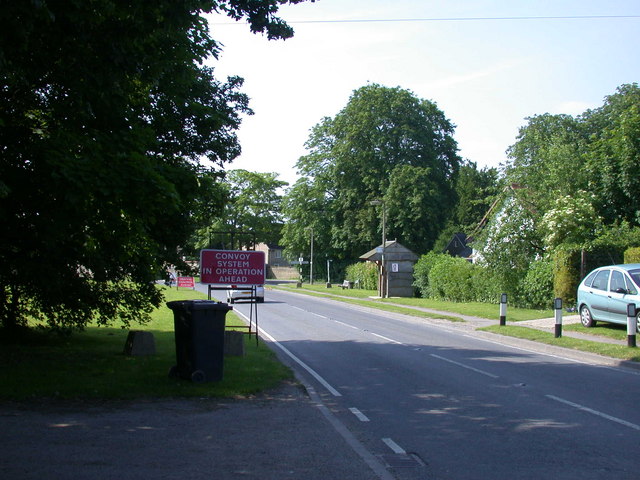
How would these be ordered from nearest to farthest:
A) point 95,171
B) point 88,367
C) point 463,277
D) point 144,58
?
point 95,171 → point 144,58 → point 88,367 → point 463,277

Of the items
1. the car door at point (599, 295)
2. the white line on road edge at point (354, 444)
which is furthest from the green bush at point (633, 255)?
the white line on road edge at point (354, 444)

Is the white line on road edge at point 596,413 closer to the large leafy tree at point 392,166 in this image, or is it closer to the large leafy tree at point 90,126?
the large leafy tree at point 90,126

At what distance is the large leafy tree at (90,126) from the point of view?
26.0 ft

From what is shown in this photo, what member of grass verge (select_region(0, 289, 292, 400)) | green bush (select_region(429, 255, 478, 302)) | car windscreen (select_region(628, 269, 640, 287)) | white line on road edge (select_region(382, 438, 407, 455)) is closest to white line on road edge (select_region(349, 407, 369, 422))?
white line on road edge (select_region(382, 438, 407, 455))

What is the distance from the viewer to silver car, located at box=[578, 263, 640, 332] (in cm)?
1692

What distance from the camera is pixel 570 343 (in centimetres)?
1611

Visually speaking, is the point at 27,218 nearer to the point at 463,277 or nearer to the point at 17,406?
the point at 17,406

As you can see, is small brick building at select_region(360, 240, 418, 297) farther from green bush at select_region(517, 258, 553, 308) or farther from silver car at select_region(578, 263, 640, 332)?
silver car at select_region(578, 263, 640, 332)

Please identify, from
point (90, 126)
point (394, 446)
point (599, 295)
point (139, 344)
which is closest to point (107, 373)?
point (139, 344)

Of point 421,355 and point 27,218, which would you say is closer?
point 27,218

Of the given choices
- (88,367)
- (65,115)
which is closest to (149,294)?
(88,367)

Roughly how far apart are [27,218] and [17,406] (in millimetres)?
3004

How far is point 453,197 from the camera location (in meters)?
62.6

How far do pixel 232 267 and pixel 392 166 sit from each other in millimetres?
44838
